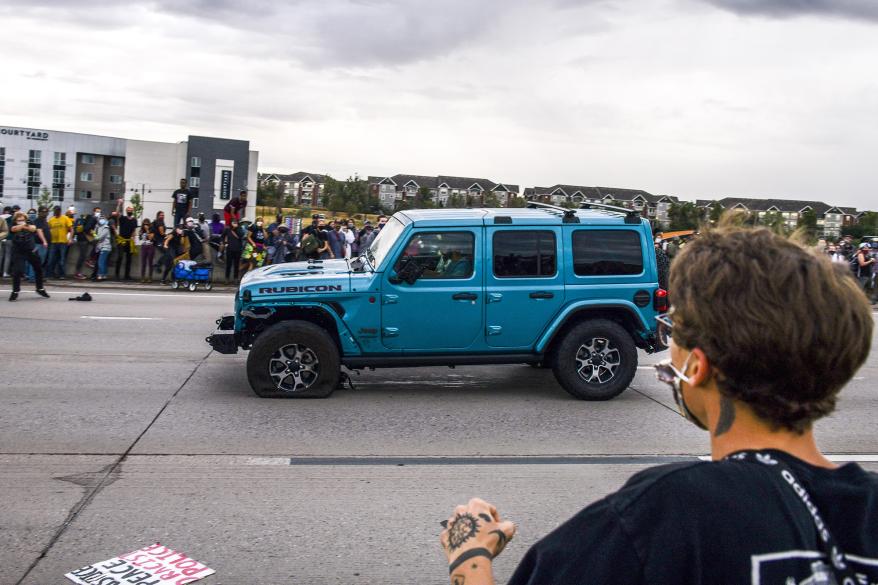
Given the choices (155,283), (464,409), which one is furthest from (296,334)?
(155,283)

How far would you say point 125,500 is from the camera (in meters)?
5.91

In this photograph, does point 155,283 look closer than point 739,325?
No

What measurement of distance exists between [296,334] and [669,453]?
3729 mm

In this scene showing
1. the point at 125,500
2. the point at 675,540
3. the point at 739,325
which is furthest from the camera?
the point at 125,500

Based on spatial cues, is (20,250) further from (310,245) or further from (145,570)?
(145,570)

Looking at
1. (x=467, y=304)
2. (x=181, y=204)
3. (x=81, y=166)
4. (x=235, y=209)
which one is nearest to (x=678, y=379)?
(x=467, y=304)

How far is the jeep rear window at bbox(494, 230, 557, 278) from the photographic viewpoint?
952 centimetres

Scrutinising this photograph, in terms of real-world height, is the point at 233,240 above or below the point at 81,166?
below

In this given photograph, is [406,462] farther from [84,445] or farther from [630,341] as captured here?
[630,341]

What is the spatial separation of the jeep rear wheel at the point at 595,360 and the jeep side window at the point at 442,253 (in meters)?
1.29

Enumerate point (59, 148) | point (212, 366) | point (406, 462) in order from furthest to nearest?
point (59, 148), point (212, 366), point (406, 462)

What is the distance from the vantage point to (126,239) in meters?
22.0

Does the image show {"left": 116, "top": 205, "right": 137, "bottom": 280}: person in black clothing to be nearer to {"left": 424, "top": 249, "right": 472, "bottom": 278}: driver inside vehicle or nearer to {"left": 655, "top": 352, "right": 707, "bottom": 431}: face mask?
{"left": 424, "top": 249, "right": 472, "bottom": 278}: driver inside vehicle

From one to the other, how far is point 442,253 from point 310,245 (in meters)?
12.5
